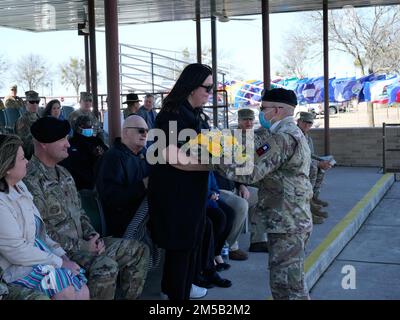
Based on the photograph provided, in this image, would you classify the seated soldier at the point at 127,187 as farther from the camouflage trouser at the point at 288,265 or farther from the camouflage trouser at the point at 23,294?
the camouflage trouser at the point at 23,294

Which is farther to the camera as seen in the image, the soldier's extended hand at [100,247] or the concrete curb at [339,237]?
the concrete curb at [339,237]

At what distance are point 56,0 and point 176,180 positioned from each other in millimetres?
9752

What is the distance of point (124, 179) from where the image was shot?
402cm

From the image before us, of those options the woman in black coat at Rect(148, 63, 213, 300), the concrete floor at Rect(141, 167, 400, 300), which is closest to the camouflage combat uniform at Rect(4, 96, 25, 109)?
the concrete floor at Rect(141, 167, 400, 300)

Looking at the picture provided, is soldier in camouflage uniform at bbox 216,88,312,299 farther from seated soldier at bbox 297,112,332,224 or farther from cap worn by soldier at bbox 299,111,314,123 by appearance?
cap worn by soldier at bbox 299,111,314,123

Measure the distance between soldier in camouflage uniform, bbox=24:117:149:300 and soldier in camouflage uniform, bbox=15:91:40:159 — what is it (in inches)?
41.1

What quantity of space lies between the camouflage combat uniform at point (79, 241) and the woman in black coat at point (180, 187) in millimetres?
416

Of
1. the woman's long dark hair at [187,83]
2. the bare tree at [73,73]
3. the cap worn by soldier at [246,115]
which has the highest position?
the bare tree at [73,73]

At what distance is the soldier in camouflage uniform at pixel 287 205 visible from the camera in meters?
3.24

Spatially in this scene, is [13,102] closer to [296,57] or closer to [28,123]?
[28,123]

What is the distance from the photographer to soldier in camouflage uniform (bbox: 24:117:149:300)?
342cm

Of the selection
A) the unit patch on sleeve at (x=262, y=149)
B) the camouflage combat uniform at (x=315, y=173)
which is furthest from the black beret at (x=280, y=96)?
the camouflage combat uniform at (x=315, y=173)
